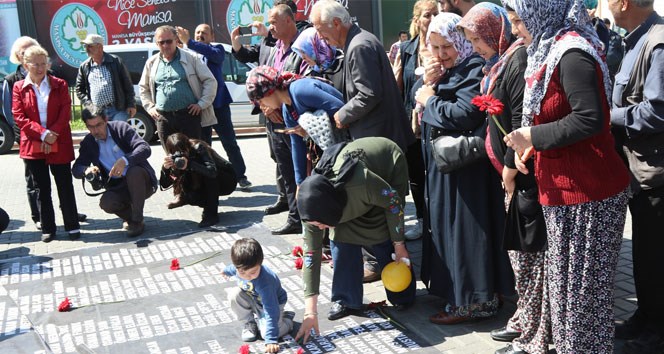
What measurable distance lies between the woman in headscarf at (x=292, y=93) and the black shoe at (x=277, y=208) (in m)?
2.02

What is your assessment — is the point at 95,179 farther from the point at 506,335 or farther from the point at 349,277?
the point at 506,335

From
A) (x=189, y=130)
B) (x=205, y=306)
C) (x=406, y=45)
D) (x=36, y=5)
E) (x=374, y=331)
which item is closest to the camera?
(x=374, y=331)

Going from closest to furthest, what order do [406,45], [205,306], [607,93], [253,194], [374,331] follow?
[607,93]
[374,331]
[205,306]
[406,45]
[253,194]

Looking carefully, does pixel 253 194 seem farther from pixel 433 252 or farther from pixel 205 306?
pixel 433 252

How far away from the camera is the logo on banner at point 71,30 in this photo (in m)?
17.0

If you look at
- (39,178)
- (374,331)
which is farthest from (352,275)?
(39,178)

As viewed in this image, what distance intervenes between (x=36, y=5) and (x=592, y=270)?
675 inches

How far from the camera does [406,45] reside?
5219mm

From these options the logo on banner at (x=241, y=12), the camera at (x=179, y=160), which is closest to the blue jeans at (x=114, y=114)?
the camera at (x=179, y=160)

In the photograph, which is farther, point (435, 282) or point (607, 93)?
point (435, 282)

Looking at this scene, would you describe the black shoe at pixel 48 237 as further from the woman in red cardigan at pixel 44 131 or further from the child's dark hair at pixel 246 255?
the child's dark hair at pixel 246 255

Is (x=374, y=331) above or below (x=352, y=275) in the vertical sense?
below

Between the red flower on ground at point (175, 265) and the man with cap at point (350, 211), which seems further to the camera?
the red flower on ground at point (175, 265)

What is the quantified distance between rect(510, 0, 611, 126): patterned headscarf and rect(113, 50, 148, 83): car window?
11.7 m
